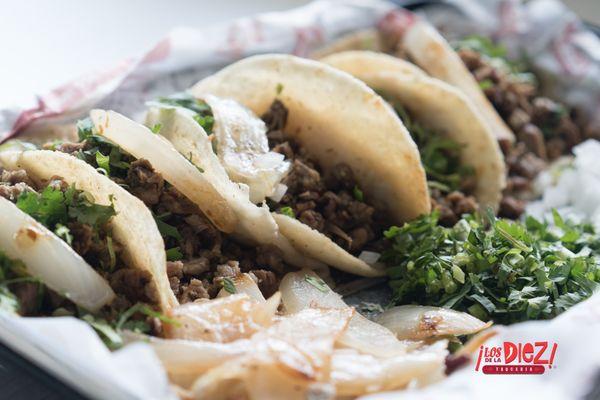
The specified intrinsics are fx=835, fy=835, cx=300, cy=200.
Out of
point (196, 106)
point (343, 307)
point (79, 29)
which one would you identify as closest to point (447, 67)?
point (196, 106)

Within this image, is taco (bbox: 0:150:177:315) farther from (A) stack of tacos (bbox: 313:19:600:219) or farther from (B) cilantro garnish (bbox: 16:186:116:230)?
(A) stack of tacos (bbox: 313:19:600:219)

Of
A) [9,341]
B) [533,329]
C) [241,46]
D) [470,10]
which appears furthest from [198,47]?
[533,329]

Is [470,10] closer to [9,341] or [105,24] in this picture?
[105,24]

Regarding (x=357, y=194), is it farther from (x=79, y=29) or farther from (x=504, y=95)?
(x=79, y=29)

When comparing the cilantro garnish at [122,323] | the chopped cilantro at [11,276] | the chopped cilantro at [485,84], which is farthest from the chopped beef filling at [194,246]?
the chopped cilantro at [485,84]

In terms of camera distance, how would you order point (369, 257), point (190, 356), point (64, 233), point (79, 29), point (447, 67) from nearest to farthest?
point (190, 356), point (64, 233), point (369, 257), point (447, 67), point (79, 29)

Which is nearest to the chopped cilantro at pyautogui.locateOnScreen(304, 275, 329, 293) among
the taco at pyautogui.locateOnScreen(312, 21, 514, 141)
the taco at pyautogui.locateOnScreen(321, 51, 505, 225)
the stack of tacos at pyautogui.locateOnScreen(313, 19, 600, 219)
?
the taco at pyautogui.locateOnScreen(321, 51, 505, 225)
